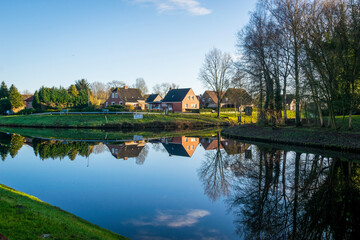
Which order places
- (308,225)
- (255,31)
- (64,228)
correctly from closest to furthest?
(64,228)
(308,225)
(255,31)

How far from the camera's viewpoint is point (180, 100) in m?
67.9

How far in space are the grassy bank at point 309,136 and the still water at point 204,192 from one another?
84.1 inches

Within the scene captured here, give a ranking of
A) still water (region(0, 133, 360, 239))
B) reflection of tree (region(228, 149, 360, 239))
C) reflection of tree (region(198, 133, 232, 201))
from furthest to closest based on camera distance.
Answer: reflection of tree (region(198, 133, 232, 201))
still water (region(0, 133, 360, 239))
reflection of tree (region(228, 149, 360, 239))

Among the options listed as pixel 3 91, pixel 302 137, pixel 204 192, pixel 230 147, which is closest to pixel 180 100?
pixel 230 147

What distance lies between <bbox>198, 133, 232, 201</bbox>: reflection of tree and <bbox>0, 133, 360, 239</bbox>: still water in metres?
0.05

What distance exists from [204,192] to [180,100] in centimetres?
5728

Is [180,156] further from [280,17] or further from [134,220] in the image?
[280,17]

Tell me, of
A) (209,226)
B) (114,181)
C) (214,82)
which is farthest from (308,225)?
(214,82)

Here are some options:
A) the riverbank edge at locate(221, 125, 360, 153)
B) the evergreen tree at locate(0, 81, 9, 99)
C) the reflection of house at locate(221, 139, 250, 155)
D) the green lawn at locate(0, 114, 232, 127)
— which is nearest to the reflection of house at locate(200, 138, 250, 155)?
the reflection of house at locate(221, 139, 250, 155)

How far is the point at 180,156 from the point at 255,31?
54.3 ft

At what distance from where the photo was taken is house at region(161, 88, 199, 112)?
223 feet

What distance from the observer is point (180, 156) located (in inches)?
792

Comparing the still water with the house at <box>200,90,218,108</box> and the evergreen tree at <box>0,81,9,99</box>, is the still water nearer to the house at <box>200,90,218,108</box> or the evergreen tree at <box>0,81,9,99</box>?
the house at <box>200,90,218,108</box>

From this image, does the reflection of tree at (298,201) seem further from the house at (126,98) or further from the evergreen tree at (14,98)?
the evergreen tree at (14,98)
